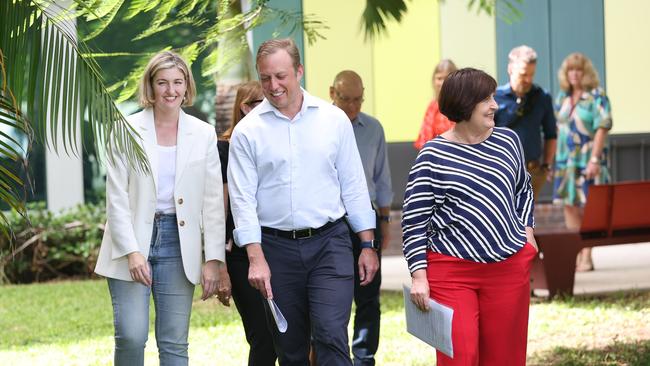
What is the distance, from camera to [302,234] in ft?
19.0

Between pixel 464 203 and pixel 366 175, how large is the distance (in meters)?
2.30

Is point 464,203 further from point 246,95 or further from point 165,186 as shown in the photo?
point 246,95

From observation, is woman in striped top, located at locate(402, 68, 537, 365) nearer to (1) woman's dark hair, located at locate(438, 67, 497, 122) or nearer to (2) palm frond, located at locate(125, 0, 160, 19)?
(1) woman's dark hair, located at locate(438, 67, 497, 122)

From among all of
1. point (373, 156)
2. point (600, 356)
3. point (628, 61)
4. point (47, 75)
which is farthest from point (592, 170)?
point (47, 75)

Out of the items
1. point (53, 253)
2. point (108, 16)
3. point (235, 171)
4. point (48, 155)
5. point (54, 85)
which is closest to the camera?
point (54, 85)

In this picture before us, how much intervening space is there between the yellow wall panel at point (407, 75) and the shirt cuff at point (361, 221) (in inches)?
444

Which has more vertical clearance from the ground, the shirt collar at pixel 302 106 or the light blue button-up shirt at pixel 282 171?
the shirt collar at pixel 302 106

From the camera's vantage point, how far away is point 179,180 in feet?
19.5

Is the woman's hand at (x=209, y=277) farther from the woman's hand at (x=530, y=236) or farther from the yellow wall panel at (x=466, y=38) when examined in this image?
the yellow wall panel at (x=466, y=38)

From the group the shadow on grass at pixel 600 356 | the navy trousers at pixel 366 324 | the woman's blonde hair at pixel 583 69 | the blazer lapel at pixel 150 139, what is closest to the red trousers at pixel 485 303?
the blazer lapel at pixel 150 139

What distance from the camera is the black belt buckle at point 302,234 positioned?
228 inches

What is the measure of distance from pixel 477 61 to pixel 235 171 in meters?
12.0

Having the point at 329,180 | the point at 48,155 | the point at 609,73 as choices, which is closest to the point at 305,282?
the point at 329,180

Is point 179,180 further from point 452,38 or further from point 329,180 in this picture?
point 452,38
